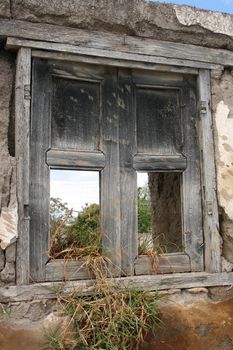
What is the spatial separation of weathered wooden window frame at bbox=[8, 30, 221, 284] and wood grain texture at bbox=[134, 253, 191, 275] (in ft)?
0.58

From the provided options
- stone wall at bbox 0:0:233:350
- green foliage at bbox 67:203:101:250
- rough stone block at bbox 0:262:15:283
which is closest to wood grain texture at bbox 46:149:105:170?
stone wall at bbox 0:0:233:350

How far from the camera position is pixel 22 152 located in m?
2.92

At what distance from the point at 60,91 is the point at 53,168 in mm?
559

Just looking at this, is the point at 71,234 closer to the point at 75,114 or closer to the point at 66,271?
the point at 66,271

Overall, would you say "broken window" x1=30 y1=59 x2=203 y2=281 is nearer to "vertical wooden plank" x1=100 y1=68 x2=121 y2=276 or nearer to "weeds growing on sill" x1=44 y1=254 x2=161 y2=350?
"vertical wooden plank" x1=100 y1=68 x2=121 y2=276

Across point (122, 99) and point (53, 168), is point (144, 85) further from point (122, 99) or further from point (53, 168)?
point (53, 168)

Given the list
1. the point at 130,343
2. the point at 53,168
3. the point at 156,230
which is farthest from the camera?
the point at 156,230

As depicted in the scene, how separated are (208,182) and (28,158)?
1.36 metres

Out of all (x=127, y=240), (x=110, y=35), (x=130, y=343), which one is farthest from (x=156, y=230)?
(x=110, y=35)

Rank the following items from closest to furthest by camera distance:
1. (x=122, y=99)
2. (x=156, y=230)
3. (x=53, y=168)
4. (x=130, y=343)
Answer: (x=130, y=343) → (x=53, y=168) → (x=122, y=99) → (x=156, y=230)

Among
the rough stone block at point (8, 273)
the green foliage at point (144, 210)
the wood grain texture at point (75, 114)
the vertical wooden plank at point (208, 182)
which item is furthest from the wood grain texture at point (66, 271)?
the green foliage at point (144, 210)

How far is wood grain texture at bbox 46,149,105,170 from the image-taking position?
3068 millimetres

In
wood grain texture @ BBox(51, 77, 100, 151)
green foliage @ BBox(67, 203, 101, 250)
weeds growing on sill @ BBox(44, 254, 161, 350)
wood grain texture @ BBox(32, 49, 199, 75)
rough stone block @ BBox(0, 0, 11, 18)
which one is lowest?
weeds growing on sill @ BBox(44, 254, 161, 350)

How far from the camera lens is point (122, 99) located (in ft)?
10.9
